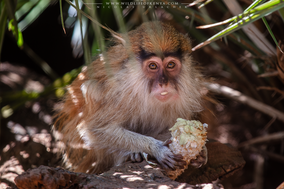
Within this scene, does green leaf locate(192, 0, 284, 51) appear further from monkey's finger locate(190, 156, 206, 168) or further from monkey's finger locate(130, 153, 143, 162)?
monkey's finger locate(130, 153, 143, 162)

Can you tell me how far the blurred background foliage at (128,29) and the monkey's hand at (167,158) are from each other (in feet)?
3.70

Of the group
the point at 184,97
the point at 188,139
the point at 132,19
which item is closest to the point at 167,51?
the point at 184,97

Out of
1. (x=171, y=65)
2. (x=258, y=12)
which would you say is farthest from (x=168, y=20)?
(x=258, y=12)

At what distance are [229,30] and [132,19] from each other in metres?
2.56

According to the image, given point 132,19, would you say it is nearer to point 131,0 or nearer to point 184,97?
point 131,0

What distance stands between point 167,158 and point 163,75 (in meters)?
0.75

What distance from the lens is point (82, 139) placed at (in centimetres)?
315

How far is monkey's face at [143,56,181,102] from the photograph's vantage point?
8.90 feet

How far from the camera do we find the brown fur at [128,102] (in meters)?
2.86

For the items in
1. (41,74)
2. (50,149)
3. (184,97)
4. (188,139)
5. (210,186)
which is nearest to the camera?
(210,186)

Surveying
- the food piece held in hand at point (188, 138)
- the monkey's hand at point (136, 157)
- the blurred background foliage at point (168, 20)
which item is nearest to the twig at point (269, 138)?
the blurred background foliage at point (168, 20)

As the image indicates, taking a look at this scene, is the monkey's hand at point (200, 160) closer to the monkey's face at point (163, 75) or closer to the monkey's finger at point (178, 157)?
the monkey's finger at point (178, 157)

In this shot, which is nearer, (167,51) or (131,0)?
(167,51)

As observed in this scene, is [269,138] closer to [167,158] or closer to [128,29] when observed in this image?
[167,158]
